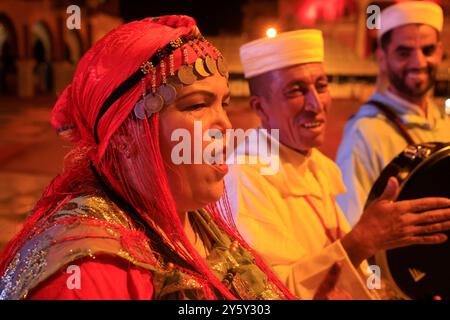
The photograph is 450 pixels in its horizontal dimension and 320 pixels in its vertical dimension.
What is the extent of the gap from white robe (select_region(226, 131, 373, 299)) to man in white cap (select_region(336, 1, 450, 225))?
2.34 feet

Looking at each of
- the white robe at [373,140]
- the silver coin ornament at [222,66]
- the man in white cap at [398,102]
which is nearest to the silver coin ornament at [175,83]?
the silver coin ornament at [222,66]

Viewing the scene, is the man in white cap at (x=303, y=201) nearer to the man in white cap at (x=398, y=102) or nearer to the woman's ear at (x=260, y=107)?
the woman's ear at (x=260, y=107)

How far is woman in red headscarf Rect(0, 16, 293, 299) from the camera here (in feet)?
3.76

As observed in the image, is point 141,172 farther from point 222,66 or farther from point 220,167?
point 222,66

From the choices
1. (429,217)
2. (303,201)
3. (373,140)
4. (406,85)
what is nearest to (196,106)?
(429,217)

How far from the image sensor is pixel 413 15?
334cm

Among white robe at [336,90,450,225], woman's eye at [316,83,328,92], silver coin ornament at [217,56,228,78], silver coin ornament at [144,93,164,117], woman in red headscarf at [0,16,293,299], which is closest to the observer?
woman in red headscarf at [0,16,293,299]

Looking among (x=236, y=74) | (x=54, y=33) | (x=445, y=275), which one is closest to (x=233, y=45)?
(x=236, y=74)

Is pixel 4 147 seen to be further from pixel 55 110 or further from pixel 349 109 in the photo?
pixel 349 109

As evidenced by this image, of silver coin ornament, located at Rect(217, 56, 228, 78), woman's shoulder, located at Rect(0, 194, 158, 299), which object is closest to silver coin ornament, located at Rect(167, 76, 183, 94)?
silver coin ornament, located at Rect(217, 56, 228, 78)

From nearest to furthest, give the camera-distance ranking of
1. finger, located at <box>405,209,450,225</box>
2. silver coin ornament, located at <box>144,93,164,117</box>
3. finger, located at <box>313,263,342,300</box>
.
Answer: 1. silver coin ornament, located at <box>144,93,164,117</box>
2. finger, located at <box>405,209,450,225</box>
3. finger, located at <box>313,263,342,300</box>

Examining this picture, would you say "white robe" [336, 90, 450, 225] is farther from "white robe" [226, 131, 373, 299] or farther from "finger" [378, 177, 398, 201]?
"finger" [378, 177, 398, 201]
